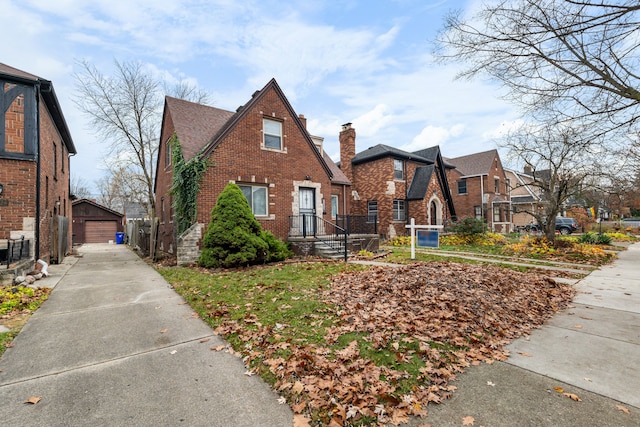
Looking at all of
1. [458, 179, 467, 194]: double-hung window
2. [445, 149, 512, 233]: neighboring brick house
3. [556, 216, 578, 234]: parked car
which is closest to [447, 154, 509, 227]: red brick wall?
[445, 149, 512, 233]: neighboring brick house

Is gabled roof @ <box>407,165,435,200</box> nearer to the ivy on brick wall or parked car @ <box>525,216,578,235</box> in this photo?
parked car @ <box>525,216,578,235</box>

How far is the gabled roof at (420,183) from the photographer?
21.3 meters

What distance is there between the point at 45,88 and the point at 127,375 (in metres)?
10.7

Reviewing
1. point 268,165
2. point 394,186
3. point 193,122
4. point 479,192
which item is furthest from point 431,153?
point 193,122

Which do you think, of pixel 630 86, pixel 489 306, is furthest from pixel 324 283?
pixel 630 86

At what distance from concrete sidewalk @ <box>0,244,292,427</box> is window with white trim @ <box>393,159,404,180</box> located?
18807 mm

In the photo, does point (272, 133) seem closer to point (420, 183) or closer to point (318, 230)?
point (318, 230)

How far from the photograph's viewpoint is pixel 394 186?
69.9 feet

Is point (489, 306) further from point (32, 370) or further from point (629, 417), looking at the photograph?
point (32, 370)

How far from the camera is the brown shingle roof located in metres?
12.8

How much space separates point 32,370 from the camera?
333 cm

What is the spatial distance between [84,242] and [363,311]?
34953mm

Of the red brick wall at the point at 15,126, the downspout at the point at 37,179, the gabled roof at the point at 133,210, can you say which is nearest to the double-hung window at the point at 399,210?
the downspout at the point at 37,179

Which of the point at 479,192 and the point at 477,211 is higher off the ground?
the point at 479,192
